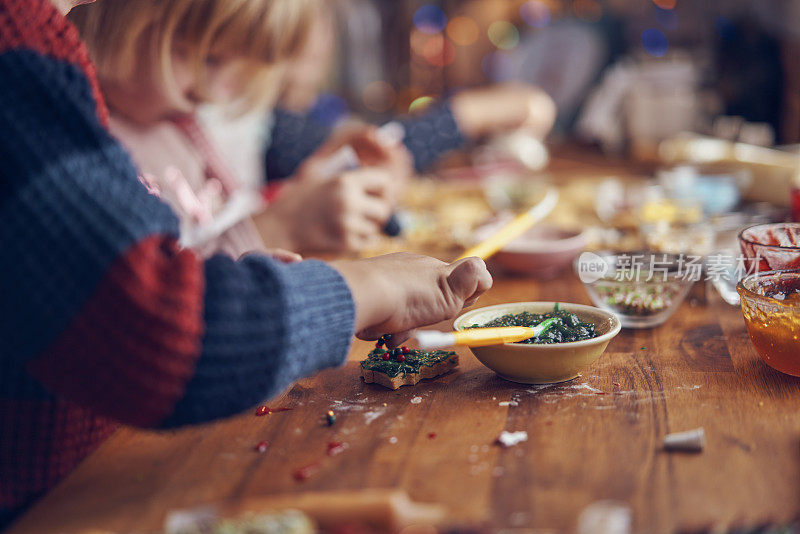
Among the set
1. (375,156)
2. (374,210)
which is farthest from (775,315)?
(375,156)

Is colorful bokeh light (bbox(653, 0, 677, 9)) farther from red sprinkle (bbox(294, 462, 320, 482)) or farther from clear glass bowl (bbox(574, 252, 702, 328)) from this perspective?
red sprinkle (bbox(294, 462, 320, 482))

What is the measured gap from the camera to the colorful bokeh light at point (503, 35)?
245 inches

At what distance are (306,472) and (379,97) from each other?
6.33 metres

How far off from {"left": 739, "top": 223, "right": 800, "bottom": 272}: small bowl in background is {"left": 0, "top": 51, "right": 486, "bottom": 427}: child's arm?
26.0 inches

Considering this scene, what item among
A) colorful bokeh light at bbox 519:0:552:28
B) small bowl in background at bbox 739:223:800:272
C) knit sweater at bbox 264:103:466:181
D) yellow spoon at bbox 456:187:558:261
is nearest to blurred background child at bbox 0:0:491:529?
yellow spoon at bbox 456:187:558:261

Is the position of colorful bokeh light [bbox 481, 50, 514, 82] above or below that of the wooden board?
above

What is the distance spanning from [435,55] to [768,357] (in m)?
Answer: 6.09

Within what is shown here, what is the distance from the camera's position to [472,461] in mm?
686

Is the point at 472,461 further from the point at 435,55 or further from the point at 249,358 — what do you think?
the point at 435,55

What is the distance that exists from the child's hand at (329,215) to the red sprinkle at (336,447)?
0.82m

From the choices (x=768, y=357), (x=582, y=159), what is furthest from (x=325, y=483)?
(x=582, y=159)

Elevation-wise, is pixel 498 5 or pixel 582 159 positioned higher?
pixel 498 5

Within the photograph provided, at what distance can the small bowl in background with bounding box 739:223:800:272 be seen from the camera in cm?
96

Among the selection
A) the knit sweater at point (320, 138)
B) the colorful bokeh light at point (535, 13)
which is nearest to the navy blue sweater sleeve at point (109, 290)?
the knit sweater at point (320, 138)
